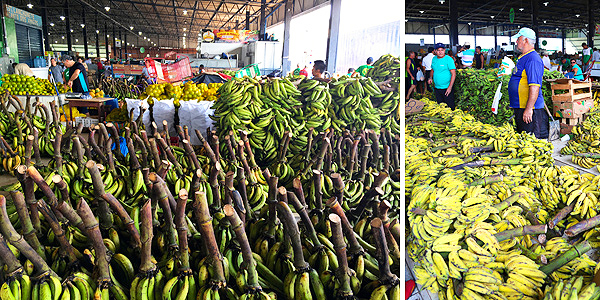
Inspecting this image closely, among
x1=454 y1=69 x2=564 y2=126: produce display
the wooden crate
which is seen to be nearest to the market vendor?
x1=454 y1=69 x2=564 y2=126: produce display

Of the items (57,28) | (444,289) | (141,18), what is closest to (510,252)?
(444,289)

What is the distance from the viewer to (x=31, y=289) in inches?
38.6

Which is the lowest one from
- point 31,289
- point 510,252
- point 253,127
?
point 510,252

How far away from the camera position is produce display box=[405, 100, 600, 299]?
1.46 meters

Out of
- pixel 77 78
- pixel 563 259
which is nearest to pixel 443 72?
pixel 563 259

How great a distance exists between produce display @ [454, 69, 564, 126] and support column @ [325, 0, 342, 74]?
4685 mm

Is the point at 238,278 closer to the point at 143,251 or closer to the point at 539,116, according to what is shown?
the point at 143,251

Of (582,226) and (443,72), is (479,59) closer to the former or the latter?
(443,72)

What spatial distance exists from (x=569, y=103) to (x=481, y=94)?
4.59 ft

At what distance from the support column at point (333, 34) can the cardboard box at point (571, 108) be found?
6487mm

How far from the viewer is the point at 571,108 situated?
4.71m

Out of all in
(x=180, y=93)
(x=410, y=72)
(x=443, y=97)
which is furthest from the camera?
(x=410, y=72)

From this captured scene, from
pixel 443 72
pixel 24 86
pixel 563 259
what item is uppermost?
pixel 443 72

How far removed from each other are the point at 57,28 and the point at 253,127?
39.6 meters
